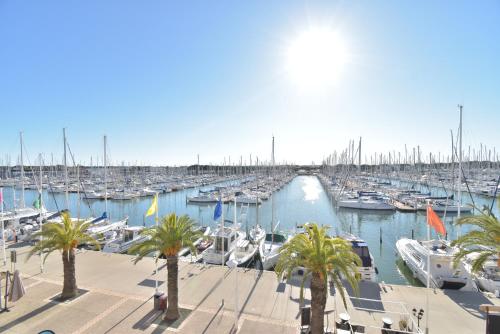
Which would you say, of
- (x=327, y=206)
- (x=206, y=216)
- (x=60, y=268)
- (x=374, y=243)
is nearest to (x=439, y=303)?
(x=374, y=243)

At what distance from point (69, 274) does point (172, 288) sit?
7.38 metres

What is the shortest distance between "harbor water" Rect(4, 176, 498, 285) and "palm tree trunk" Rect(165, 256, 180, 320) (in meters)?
20.7

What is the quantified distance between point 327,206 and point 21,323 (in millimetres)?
65715

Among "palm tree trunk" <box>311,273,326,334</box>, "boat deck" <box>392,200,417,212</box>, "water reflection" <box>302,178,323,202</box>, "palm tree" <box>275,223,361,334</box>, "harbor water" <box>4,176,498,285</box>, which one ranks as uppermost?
"palm tree" <box>275,223,361,334</box>

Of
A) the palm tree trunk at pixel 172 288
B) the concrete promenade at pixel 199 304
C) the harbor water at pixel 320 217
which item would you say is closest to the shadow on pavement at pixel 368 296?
the concrete promenade at pixel 199 304

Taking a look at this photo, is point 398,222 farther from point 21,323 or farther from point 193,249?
point 21,323

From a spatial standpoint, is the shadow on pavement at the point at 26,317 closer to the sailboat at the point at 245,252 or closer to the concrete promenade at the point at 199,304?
the concrete promenade at the point at 199,304

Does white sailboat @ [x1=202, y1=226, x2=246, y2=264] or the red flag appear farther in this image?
white sailboat @ [x1=202, y1=226, x2=246, y2=264]

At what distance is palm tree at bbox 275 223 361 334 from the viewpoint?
1080 cm

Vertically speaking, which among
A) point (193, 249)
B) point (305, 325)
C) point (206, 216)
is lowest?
point (206, 216)

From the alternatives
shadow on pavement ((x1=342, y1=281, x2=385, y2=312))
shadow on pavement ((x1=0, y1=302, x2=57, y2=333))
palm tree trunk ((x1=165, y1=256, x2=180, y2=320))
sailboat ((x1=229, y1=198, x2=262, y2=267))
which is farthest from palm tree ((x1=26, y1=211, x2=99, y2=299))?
shadow on pavement ((x1=342, y1=281, x2=385, y2=312))

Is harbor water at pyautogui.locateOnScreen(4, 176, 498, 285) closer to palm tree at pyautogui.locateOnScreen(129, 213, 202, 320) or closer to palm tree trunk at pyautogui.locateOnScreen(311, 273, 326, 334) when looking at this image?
palm tree trunk at pyautogui.locateOnScreen(311, 273, 326, 334)

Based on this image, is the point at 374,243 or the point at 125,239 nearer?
the point at 125,239

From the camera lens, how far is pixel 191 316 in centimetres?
1462
